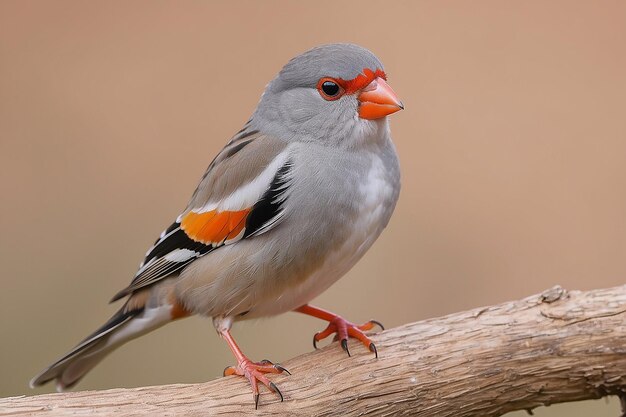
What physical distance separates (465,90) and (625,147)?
1336 millimetres

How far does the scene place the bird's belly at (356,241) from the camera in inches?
180

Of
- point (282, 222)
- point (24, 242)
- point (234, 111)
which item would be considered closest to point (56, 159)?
point (24, 242)

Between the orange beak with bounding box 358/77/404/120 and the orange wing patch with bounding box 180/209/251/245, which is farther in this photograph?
the orange wing patch with bounding box 180/209/251/245

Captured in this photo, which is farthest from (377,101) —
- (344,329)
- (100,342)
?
(100,342)

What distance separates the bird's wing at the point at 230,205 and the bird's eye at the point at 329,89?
29 cm

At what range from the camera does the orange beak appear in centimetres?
454

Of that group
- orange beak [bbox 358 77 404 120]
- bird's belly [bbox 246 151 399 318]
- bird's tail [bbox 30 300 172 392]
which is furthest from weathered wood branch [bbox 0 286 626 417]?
orange beak [bbox 358 77 404 120]

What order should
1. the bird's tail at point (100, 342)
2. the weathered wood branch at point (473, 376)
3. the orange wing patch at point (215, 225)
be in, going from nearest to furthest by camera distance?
the weathered wood branch at point (473, 376) → the orange wing patch at point (215, 225) → the bird's tail at point (100, 342)

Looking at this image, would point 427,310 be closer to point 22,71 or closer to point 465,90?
point 465,90

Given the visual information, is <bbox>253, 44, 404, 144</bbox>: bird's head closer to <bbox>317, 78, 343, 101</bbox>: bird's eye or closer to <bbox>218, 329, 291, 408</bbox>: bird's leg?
<bbox>317, 78, 343, 101</bbox>: bird's eye

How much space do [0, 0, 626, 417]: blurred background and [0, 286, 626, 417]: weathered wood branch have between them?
7.70 feet

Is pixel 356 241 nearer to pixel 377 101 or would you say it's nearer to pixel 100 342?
pixel 377 101

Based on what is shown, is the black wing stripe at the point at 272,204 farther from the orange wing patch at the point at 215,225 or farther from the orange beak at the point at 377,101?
the orange beak at the point at 377,101

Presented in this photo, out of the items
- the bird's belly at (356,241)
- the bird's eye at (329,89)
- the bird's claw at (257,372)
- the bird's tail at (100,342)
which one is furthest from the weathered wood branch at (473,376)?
the bird's eye at (329,89)
